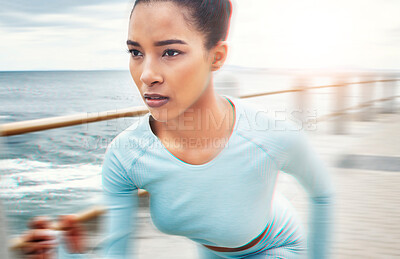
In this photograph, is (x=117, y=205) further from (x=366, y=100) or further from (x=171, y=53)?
(x=366, y=100)

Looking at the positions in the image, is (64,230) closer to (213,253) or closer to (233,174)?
(213,253)

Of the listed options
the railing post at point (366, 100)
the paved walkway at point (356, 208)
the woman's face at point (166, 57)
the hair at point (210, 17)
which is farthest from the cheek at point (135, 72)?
the railing post at point (366, 100)

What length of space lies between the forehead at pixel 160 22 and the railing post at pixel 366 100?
341 inches

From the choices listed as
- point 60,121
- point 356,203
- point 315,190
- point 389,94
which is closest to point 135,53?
point 315,190

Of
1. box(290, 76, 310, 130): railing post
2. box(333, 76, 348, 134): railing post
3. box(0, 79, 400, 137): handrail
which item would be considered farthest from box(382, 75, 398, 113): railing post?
box(0, 79, 400, 137): handrail

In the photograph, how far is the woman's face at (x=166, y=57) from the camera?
68cm

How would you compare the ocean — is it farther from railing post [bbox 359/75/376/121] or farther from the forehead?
railing post [bbox 359/75/376/121]

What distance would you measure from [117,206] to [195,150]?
0.21m

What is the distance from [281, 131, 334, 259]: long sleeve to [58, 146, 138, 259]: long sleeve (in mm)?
367

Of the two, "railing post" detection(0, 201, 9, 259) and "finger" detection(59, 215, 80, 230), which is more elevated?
"railing post" detection(0, 201, 9, 259)

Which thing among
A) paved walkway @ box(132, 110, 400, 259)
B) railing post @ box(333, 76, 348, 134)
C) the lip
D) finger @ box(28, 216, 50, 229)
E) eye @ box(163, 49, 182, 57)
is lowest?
paved walkway @ box(132, 110, 400, 259)

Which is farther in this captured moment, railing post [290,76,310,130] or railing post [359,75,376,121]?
railing post [359,75,376,121]

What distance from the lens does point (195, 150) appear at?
0.79 metres

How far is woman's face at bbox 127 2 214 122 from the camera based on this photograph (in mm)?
681
